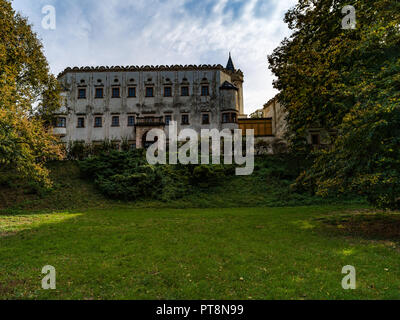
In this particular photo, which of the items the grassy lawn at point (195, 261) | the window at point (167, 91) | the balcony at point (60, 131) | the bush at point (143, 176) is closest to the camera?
the grassy lawn at point (195, 261)

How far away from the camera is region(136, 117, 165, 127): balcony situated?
1251 inches

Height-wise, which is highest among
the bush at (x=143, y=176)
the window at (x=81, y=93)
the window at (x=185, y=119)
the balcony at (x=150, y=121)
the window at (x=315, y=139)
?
the window at (x=81, y=93)

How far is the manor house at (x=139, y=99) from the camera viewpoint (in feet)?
112

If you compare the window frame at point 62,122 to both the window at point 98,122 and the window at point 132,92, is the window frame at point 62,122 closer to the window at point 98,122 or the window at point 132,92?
the window at point 98,122

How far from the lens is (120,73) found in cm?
3503

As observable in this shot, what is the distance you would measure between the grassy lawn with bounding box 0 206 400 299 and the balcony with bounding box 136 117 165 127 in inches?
840

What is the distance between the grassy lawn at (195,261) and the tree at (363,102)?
6.22ft

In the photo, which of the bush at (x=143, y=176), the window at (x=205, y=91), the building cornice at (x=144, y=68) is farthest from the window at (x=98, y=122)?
the bush at (x=143, y=176)

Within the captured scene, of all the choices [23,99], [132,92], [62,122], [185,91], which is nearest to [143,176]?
[23,99]

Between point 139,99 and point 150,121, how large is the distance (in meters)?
4.49

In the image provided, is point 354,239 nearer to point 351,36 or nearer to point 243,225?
point 243,225

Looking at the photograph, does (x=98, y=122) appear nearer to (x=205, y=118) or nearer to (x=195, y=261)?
(x=205, y=118)

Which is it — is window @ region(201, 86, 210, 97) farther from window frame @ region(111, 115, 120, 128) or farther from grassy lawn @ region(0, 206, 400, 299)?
grassy lawn @ region(0, 206, 400, 299)
